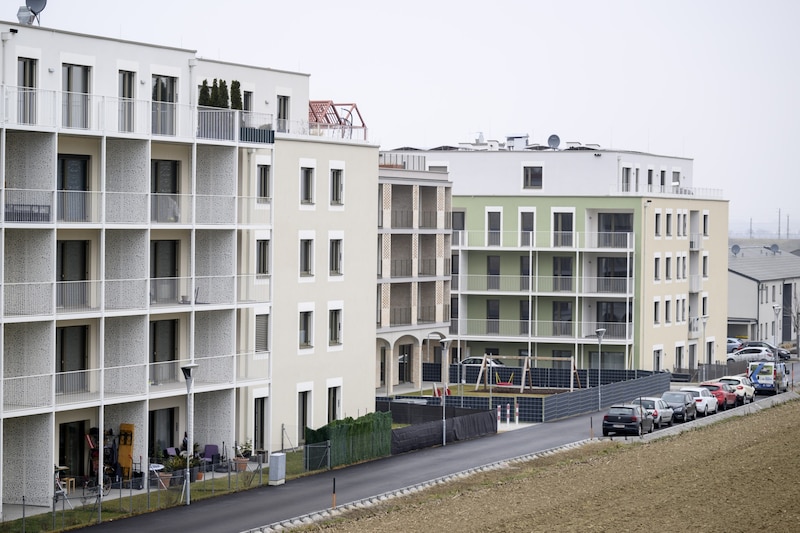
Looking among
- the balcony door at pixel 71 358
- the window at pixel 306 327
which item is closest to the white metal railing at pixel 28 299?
the balcony door at pixel 71 358

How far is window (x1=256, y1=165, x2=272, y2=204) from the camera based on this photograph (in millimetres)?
50438

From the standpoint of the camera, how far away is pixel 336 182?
55.2 m

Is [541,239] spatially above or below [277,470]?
above

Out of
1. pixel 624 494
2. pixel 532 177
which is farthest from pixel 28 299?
pixel 532 177

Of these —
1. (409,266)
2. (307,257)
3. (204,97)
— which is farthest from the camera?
(409,266)

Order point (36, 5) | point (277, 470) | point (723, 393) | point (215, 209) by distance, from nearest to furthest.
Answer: point (36, 5) → point (277, 470) → point (215, 209) → point (723, 393)

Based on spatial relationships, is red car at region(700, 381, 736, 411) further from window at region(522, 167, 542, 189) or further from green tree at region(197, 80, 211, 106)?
green tree at region(197, 80, 211, 106)

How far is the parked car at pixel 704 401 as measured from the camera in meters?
65.8

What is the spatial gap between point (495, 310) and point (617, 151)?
41.0ft

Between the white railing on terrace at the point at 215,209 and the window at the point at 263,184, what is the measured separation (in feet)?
9.34

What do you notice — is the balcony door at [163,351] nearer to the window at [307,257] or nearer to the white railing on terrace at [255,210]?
the white railing on terrace at [255,210]

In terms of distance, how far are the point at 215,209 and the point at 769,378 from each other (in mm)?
40709

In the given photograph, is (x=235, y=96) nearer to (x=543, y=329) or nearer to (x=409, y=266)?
(x=409, y=266)

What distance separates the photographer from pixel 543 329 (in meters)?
83.4
